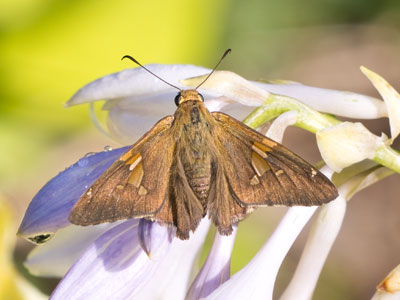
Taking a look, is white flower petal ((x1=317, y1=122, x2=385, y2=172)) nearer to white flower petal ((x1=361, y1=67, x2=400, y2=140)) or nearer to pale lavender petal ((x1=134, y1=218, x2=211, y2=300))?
white flower petal ((x1=361, y1=67, x2=400, y2=140))

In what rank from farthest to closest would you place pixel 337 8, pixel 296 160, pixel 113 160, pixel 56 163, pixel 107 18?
pixel 337 8, pixel 56 163, pixel 107 18, pixel 113 160, pixel 296 160

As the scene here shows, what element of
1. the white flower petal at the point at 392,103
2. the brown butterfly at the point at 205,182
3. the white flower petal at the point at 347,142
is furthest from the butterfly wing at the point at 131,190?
the white flower petal at the point at 392,103

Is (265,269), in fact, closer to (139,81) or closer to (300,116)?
(300,116)

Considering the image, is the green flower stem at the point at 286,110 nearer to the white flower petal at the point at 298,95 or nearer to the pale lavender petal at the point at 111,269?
the white flower petal at the point at 298,95

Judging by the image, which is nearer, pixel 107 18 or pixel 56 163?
Answer: pixel 107 18

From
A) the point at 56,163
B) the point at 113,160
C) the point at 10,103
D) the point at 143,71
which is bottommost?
the point at 56,163

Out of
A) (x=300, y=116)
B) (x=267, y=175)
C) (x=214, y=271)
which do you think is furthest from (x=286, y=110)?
(x=214, y=271)

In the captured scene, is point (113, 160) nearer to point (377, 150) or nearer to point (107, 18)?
point (377, 150)

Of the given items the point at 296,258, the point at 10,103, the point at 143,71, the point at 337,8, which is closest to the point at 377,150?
the point at 143,71
